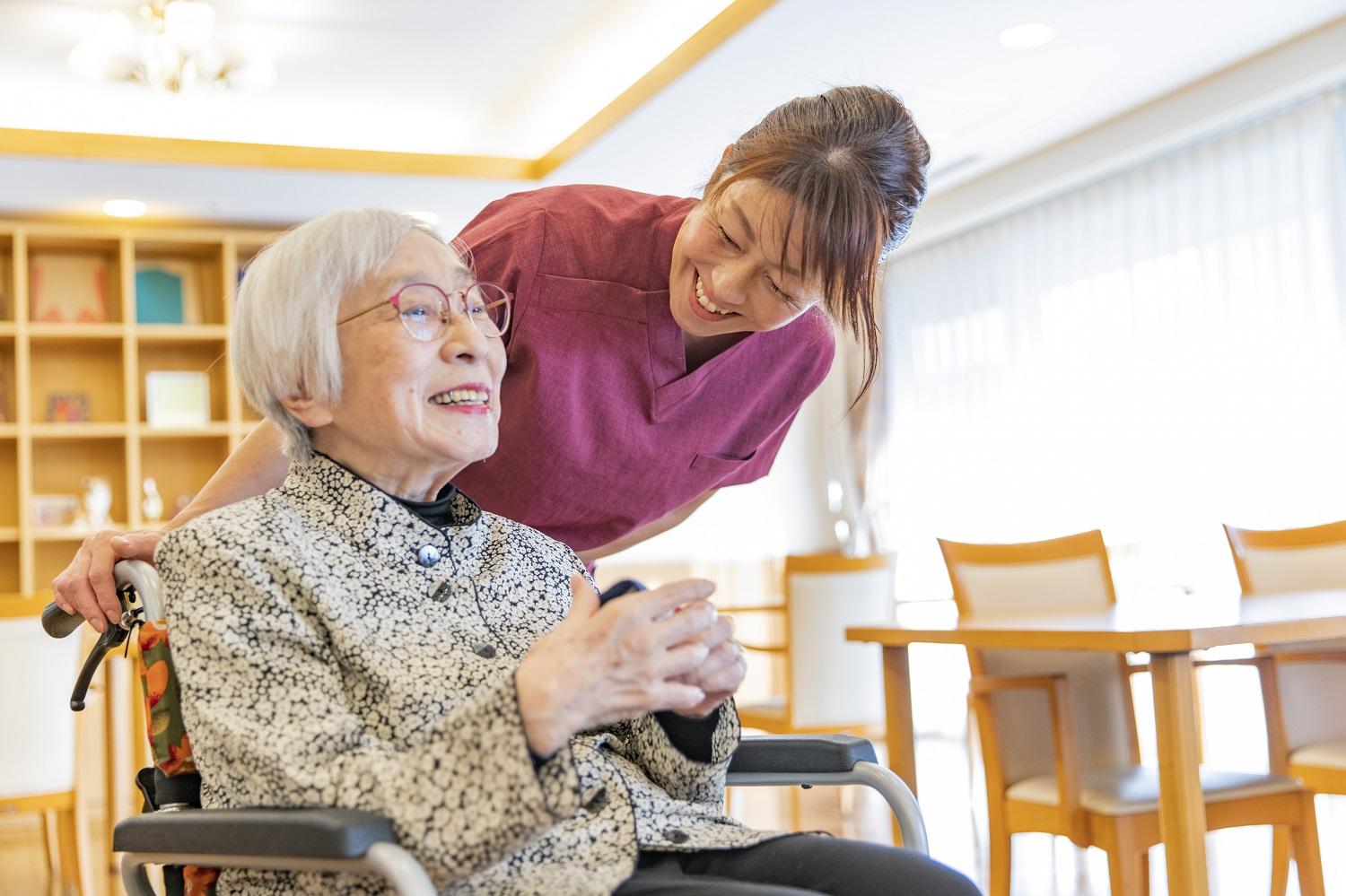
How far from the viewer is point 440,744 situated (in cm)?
105

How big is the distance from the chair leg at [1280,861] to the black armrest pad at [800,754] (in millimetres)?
1845

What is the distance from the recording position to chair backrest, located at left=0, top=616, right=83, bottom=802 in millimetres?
3504

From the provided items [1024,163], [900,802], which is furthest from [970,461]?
[900,802]

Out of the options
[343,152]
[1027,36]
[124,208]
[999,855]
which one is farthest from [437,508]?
[124,208]

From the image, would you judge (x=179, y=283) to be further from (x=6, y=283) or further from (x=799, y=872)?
(x=799, y=872)

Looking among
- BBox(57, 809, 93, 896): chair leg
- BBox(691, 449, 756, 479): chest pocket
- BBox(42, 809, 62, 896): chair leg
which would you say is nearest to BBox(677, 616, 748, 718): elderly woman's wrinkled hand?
BBox(691, 449, 756, 479): chest pocket

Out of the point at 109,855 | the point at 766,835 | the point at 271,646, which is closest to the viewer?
the point at 271,646

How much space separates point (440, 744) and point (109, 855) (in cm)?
392

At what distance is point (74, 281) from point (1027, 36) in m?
4.70

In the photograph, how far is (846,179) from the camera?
4.96ft

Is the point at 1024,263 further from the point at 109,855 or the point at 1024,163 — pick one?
the point at 109,855

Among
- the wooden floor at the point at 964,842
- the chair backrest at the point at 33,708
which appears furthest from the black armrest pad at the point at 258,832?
the chair backrest at the point at 33,708

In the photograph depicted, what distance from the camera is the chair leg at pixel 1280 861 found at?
113 inches

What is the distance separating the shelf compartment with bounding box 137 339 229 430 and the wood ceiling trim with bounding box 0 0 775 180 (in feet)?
4.28
